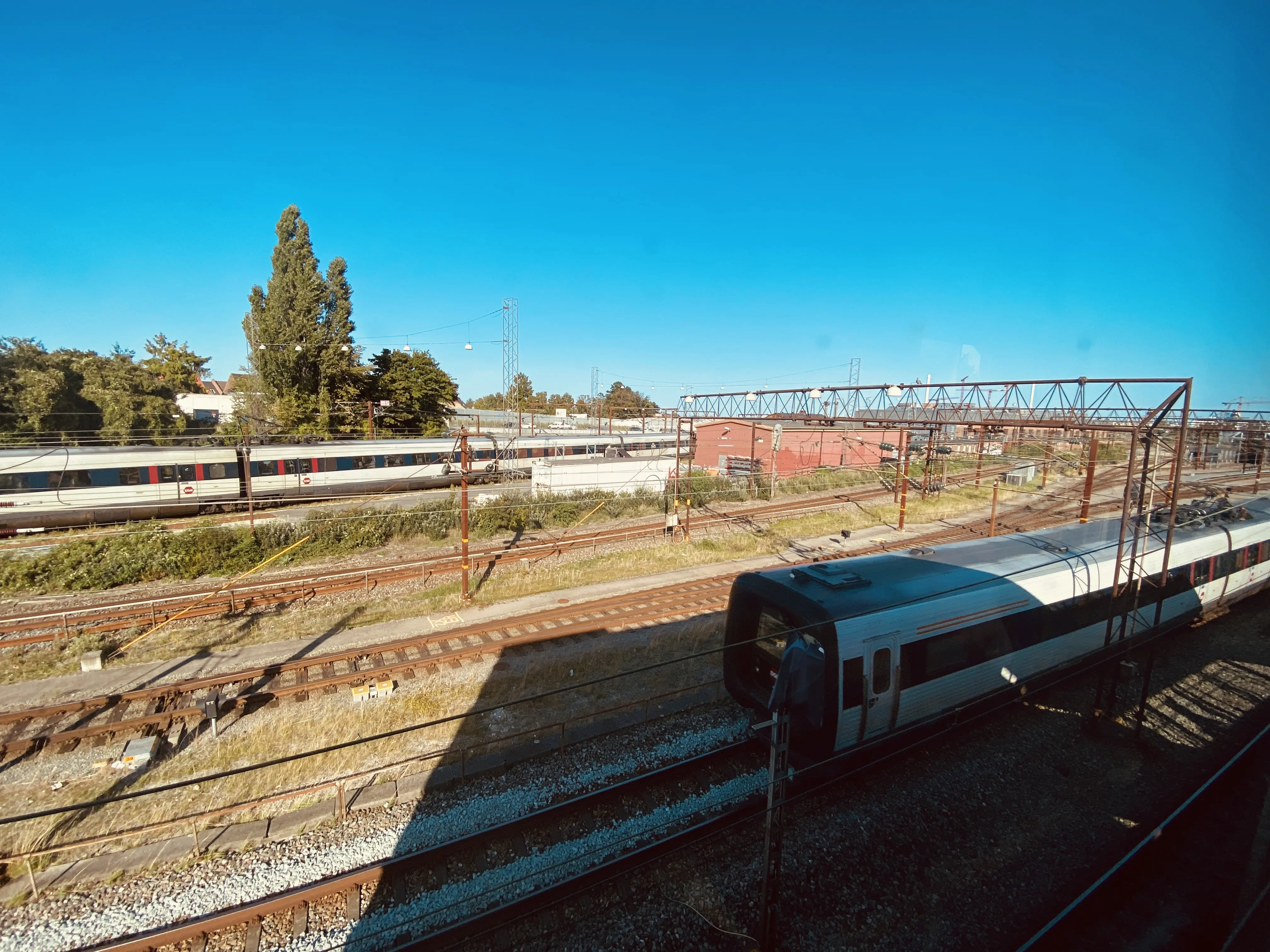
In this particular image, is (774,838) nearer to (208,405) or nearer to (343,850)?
(343,850)

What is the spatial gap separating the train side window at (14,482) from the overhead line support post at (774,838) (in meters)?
25.0

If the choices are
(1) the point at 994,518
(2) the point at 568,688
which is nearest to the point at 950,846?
(2) the point at 568,688

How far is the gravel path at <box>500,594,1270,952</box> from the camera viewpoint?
5.07m

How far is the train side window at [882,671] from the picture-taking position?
6203 mm

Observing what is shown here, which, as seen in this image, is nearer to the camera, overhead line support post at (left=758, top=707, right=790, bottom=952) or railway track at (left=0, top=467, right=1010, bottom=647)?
overhead line support post at (left=758, top=707, right=790, bottom=952)

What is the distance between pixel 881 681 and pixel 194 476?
2468 centimetres

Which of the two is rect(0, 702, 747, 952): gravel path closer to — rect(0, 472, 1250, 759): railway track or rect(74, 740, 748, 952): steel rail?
rect(74, 740, 748, 952): steel rail

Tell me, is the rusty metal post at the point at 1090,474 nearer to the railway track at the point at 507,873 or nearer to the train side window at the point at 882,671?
the railway track at the point at 507,873

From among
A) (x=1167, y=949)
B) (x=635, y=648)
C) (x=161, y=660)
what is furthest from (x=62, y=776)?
(x=1167, y=949)

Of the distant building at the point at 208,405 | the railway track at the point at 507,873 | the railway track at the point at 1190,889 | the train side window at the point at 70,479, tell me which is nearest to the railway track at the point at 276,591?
the train side window at the point at 70,479

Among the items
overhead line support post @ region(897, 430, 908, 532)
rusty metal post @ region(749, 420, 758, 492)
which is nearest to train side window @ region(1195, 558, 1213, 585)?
overhead line support post @ region(897, 430, 908, 532)

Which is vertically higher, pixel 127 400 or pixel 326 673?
pixel 127 400

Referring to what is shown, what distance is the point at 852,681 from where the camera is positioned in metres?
6.03

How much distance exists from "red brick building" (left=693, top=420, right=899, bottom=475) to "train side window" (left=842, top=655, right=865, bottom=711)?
28189mm
